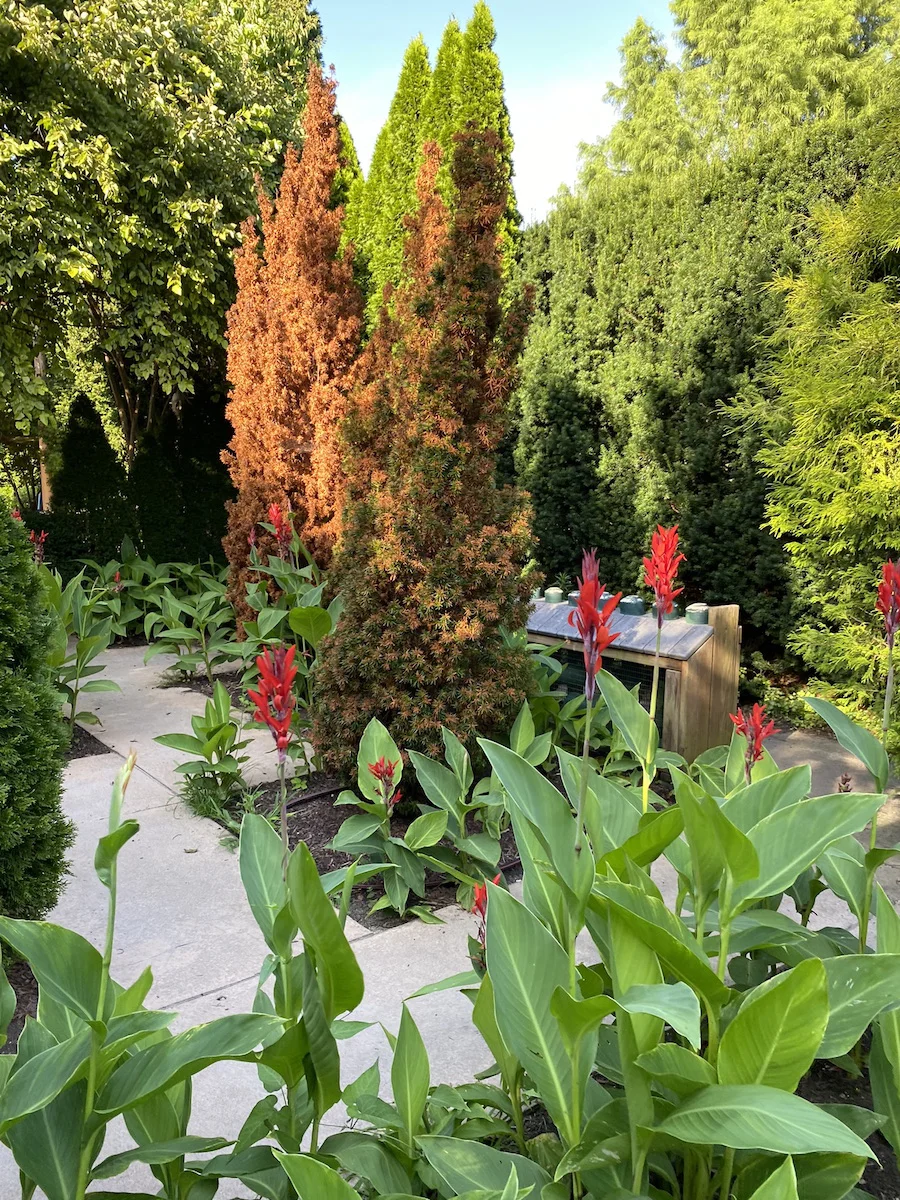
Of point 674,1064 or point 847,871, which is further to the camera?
point 847,871

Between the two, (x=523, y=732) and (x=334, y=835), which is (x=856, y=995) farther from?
(x=334, y=835)

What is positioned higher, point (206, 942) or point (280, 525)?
point (280, 525)

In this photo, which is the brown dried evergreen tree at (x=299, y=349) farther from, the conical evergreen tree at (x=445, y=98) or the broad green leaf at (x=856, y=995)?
the broad green leaf at (x=856, y=995)

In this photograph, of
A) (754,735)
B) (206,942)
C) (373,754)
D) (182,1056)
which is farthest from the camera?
(373,754)

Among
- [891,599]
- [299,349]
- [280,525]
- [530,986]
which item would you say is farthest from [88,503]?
[530,986]

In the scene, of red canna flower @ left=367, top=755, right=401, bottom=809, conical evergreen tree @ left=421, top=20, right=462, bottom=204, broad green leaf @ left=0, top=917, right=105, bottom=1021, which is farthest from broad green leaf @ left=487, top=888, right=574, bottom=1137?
conical evergreen tree @ left=421, top=20, right=462, bottom=204

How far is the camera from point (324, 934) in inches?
50.9

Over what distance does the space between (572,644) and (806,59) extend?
21351 millimetres

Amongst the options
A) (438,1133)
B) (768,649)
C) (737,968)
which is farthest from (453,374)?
(768,649)

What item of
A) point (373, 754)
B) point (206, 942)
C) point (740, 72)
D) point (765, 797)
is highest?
point (740, 72)

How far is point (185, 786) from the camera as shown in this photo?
397 centimetres

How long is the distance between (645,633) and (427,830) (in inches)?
76.0

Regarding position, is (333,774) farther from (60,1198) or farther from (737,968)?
(60,1198)

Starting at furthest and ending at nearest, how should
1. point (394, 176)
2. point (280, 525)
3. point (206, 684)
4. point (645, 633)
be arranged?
point (394, 176)
point (206, 684)
point (280, 525)
point (645, 633)
